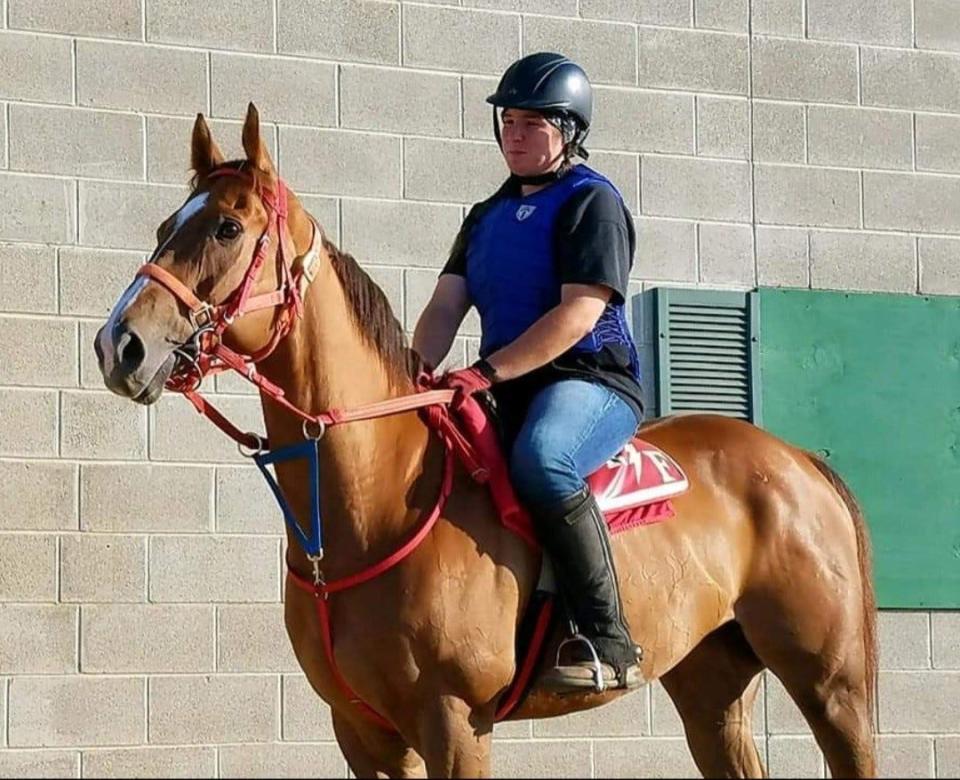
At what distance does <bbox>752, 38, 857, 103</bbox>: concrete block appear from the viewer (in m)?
7.67

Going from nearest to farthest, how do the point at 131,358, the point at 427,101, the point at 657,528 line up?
1. the point at 131,358
2. the point at 657,528
3. the point at 427,101

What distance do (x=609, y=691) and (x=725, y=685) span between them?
96 cm

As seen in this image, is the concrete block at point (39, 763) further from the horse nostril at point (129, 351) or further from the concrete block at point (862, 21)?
the concrete block at point (862, 21)

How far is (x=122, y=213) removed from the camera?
6633 millimetres

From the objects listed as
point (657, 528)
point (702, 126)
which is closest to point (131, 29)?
point (702, 126)

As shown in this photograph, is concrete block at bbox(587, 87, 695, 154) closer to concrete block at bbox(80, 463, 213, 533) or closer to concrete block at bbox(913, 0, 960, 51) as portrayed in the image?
concrete block at bbox(913, 0, 960, 51)

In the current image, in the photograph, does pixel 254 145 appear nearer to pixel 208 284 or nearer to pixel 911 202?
pixel 208 284

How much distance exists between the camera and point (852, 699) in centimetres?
537

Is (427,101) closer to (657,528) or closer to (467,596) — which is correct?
(657,528)

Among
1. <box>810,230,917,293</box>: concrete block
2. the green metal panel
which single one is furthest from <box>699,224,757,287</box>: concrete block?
<box>810,230,917,293</box>: concrete block

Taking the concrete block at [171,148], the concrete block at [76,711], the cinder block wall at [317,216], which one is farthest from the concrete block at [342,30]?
the concrete block at [76,711]

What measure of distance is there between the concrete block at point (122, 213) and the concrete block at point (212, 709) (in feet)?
4.61

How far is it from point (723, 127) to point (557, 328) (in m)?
3.23

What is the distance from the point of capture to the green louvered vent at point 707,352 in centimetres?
736
